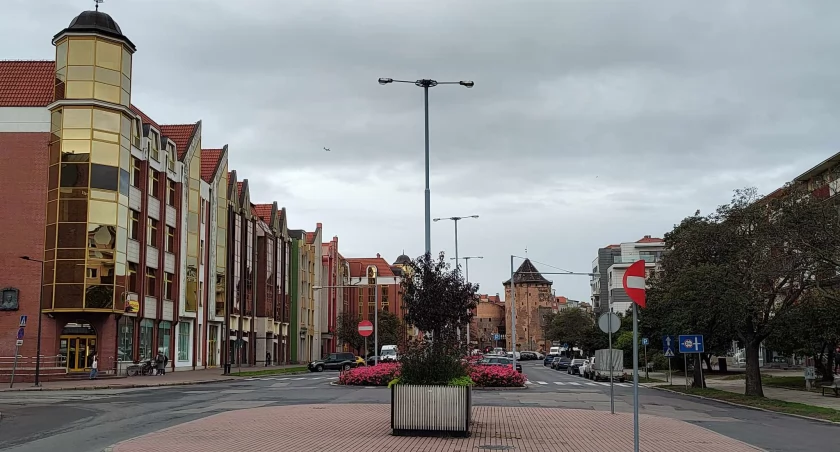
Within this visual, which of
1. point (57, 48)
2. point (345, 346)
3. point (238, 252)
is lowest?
point (345, 346)

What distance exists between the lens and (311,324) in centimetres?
9725

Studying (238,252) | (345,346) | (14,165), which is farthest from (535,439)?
A: (345,346)

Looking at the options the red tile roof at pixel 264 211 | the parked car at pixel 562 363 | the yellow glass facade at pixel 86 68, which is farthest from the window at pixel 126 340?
the parked car at pixel 562 363

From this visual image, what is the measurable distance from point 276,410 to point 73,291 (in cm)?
2600

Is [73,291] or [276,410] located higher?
[73,291]

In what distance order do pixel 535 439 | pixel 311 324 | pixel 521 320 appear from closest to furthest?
pixel 535 439 < pixel 311 324 < pixel 521 320

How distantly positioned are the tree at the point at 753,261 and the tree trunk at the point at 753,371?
0.04m

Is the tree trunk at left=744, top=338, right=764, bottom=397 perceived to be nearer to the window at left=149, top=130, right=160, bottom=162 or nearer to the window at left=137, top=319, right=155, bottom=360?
the window at left=137, top=319, right=155, bottom=360

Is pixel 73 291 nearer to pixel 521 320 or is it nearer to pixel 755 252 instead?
pixel 755 252

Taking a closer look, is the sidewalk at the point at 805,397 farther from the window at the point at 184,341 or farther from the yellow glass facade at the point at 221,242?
the yellow glass facade at the point at 221,242

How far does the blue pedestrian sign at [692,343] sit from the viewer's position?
32.1 m

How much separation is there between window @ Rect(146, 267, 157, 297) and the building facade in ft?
422

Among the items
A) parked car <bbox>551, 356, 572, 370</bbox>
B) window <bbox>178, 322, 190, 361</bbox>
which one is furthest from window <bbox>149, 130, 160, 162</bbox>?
parked car <bbox>551, 356, 572, 370</bbox>

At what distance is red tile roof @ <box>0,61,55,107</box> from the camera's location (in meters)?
45.3
